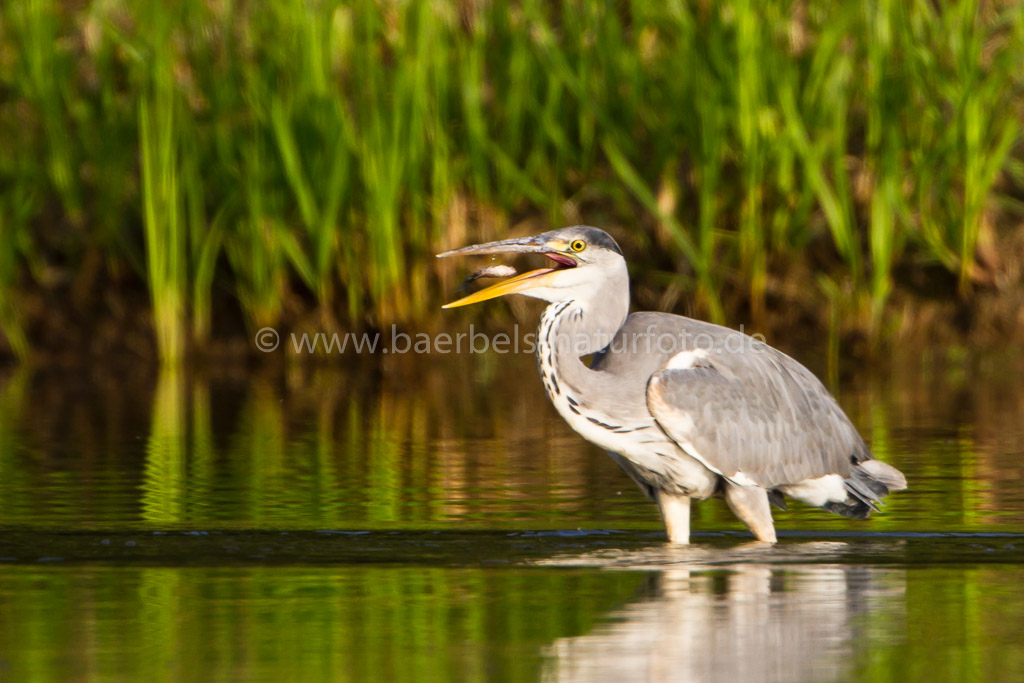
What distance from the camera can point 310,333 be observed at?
11320 millimetres

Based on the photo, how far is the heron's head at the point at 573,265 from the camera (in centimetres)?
607

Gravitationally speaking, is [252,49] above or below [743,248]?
above

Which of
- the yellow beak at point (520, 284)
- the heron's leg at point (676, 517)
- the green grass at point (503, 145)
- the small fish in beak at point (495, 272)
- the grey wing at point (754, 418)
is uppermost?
the green grass at point (503, 145)

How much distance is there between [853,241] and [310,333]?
371 cm

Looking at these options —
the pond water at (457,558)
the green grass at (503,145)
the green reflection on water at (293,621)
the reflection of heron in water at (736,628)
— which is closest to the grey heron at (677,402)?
the pond water at (457,558)

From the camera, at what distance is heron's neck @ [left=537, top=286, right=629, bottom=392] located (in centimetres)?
593

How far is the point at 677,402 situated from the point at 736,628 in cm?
162

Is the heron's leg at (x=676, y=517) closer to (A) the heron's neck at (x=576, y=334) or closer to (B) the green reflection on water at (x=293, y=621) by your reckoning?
(A) the heron's neck at (x=576, y=334)

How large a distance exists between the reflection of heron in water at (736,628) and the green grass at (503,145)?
17.9 feet

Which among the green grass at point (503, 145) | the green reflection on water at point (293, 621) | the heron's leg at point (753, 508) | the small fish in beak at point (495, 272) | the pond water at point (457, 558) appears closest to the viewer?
the green reflection on water at point (293, 621)

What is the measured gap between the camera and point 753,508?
234 inches

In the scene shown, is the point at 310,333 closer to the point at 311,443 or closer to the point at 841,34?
the point at 311,443

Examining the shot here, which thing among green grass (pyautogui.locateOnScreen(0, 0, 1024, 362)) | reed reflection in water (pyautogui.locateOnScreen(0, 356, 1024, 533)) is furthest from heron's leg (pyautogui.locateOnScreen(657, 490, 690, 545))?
green grass (pyautogui.locateOnScreen(0, 0, 1024, 362))

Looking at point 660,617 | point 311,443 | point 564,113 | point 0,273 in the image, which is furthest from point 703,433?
point 0,273
